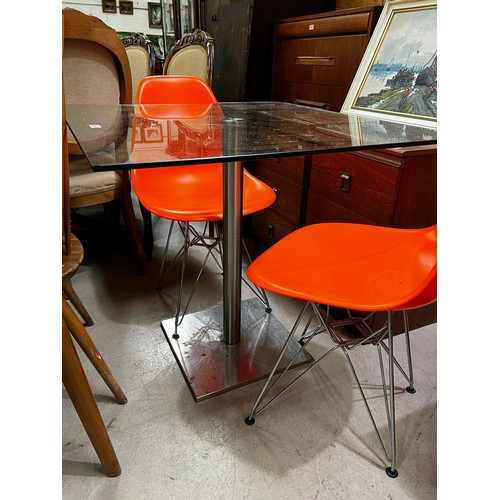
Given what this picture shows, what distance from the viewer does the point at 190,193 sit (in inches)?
64.6

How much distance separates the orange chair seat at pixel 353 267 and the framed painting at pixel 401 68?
0.64m

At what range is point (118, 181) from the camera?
1.88m

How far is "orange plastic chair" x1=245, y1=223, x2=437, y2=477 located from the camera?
91cm

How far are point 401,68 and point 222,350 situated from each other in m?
1.34

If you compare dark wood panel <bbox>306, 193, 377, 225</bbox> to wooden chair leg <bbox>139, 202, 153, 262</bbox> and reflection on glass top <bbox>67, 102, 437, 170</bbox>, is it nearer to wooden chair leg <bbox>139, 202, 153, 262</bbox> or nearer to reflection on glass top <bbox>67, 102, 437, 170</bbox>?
reflection on glass top <bbox>67, 102, 437, 170</bbox>

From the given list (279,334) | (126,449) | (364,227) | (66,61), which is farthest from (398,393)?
(66,61)

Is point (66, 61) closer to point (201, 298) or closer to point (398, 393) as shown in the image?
point (201, 298)

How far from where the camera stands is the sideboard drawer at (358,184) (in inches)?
55.4

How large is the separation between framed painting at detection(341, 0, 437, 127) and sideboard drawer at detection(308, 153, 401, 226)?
1.04 feet

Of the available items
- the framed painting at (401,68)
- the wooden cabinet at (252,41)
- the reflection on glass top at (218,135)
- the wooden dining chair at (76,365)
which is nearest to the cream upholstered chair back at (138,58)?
the wooden cabinet at (252,41)

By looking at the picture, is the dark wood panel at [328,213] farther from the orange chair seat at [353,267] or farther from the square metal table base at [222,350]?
the square metal table base at [222,350]

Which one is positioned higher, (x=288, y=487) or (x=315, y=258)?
(x=315, y=258)

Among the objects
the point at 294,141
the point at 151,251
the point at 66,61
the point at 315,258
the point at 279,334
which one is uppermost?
the point at 66,61

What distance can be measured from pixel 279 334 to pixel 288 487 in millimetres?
615
